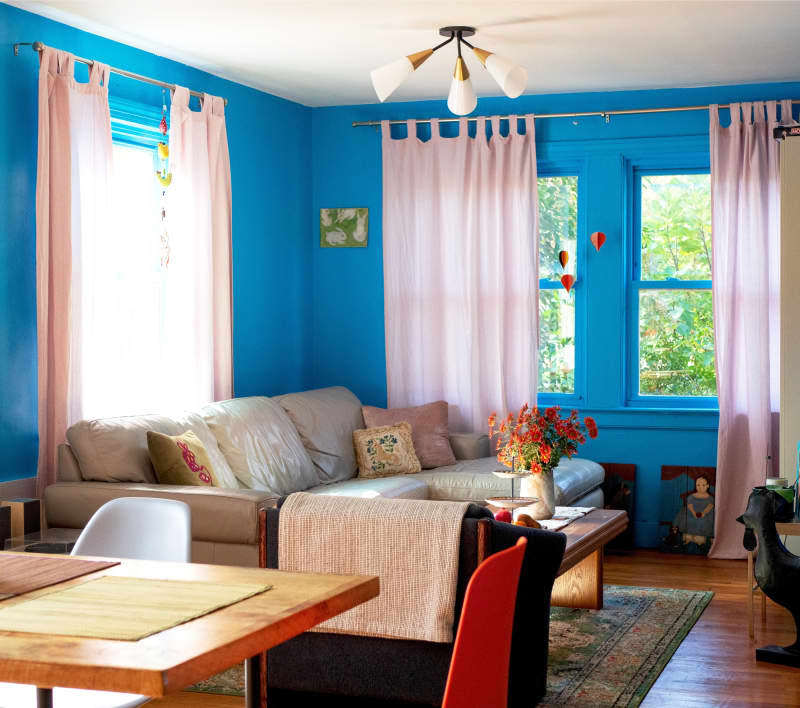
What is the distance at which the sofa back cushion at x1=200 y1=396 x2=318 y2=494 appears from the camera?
5133mm

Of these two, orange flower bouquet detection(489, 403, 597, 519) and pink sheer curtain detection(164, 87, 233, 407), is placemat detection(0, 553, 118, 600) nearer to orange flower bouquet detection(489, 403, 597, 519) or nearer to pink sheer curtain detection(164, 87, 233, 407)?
orange flower bouquet detection(489, 403, 597, 519)

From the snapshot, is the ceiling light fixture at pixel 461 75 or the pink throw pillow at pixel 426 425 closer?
the ceiling light fixture at pixel 461 75

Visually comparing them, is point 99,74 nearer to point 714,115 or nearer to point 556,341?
point 556,341

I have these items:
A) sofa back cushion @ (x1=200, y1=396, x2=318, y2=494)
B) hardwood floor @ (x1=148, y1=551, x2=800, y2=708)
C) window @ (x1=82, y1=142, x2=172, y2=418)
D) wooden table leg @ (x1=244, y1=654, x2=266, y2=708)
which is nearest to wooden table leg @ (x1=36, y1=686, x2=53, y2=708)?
wooden table leg @ (x1=244, y1=654, x2=266, y2=708)

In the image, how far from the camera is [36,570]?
2.37 m

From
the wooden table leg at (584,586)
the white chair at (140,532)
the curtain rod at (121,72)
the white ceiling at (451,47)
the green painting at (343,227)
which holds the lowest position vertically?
the wooden table leg at (584,586)

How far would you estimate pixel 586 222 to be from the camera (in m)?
6.54

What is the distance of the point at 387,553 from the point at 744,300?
3.70m

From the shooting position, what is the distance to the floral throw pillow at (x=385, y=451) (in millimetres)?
6078

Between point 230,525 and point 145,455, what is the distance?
681 millimetres

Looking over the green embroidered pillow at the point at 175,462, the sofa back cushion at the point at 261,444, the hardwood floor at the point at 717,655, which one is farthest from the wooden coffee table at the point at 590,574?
the green embroidered pillow at the point at 175,462

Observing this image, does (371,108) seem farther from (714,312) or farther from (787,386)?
(787,386)

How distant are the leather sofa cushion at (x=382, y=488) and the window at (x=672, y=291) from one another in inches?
65.3

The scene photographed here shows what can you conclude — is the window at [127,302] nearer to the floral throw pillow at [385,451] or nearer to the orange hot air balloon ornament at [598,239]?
the floral throw pillow at [385,451]
